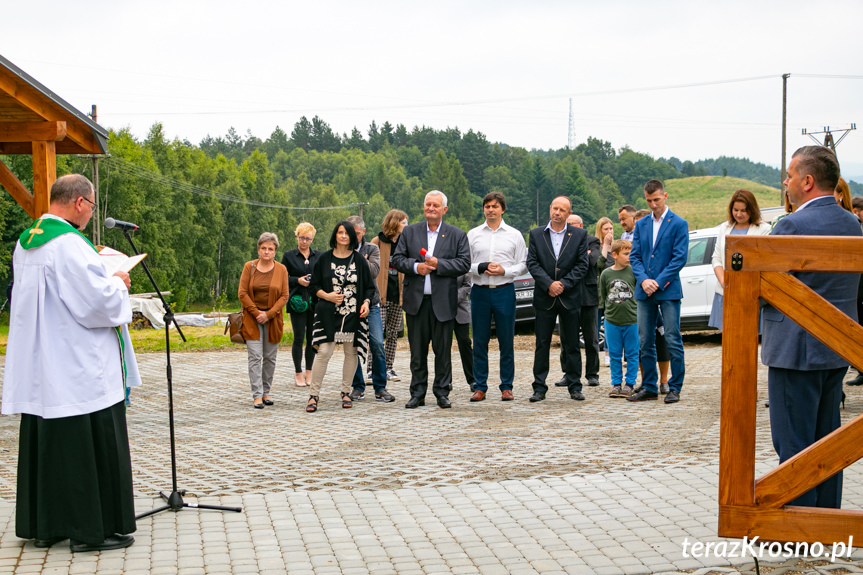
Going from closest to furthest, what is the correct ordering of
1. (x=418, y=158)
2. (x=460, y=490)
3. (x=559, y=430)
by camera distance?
(x=460, y=490) < (x=559, y=430) < (x=418, y=158)

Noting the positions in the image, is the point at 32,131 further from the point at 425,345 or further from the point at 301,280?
the point at 425,345

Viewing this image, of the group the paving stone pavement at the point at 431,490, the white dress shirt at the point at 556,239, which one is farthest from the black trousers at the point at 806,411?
the white dress shirt at the point at 556,239

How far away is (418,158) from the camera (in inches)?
5915

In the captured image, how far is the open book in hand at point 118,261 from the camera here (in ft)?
17.4

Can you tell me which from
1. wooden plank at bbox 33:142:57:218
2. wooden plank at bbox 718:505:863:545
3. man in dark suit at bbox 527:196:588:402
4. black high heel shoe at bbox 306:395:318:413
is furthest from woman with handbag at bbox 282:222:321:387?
wooden plank at bbox 718:505:863:545

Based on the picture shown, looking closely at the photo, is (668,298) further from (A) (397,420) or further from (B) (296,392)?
(B) (296,392)

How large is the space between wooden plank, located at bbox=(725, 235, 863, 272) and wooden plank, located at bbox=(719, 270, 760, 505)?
0.26 ft

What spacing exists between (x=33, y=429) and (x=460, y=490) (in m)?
2.72

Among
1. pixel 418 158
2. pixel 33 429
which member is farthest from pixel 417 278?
pixel 418 158

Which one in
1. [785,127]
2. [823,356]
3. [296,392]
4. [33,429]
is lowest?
[296,392]

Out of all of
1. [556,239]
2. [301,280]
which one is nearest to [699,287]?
[556,239]

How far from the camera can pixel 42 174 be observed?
10.6 m

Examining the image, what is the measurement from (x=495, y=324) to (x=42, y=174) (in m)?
5.57

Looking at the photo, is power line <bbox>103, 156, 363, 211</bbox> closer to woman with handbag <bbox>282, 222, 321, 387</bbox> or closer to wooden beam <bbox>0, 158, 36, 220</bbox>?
wooden beam <bbox>0, 158, 36, 220</bbox>
